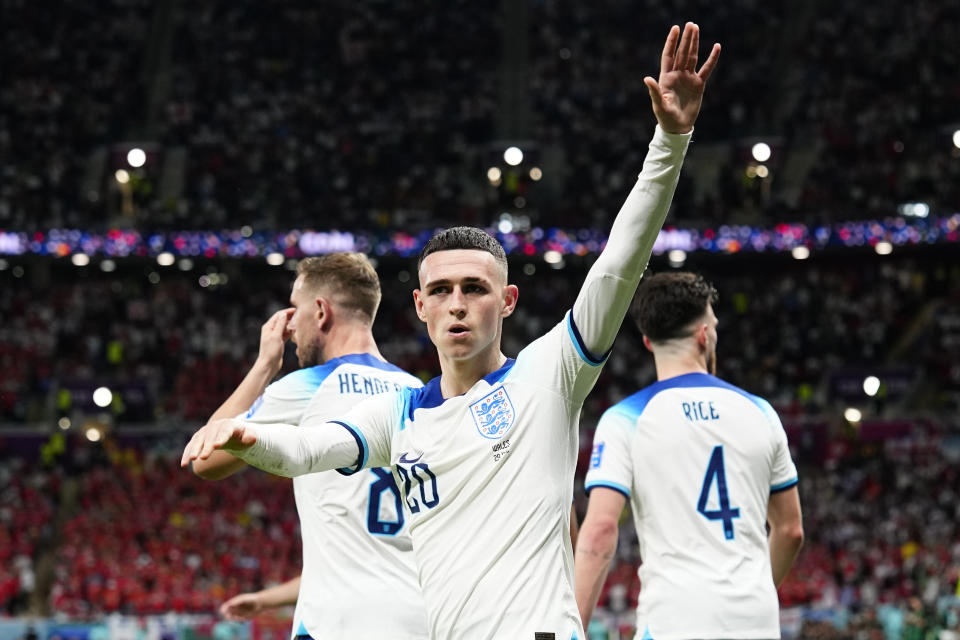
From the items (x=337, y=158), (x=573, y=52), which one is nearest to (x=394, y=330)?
(x=337, y=158)

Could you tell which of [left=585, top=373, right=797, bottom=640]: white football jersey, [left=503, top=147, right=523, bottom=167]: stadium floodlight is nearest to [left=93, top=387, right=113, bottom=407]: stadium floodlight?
[left=503, top=147, right=523, bottom=167]: stadium floodlight

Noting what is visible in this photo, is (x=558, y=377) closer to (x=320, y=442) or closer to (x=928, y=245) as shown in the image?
(x=320, y=442)

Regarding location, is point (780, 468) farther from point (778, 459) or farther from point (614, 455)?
point (614, 455)

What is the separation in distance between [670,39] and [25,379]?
30.9 metres

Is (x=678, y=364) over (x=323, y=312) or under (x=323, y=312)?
under

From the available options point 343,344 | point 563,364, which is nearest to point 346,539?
point 343,344

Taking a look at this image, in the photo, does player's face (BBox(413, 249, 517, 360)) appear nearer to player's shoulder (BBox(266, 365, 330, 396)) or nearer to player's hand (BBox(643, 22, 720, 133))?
player's hand (BBox(643, 22, 720, 133))

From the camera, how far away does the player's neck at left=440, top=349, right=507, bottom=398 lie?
158 inches

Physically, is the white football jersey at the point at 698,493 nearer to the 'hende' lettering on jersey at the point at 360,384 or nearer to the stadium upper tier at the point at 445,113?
the 'hende' lettering on jersey at the point at 360,384

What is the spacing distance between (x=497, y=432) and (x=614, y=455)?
1.48 meters

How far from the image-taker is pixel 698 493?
5070mm

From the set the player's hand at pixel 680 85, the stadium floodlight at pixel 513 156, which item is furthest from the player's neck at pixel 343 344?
the stadium floodlight at pixel 513 156

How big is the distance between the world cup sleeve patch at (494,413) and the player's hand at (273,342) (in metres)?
1.57

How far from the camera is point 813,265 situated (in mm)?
35844
